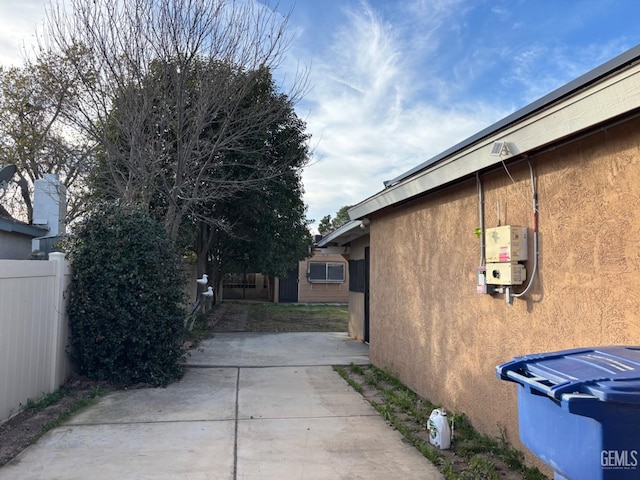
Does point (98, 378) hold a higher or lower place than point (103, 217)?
lower

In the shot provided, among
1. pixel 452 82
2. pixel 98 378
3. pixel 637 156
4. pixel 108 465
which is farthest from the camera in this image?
pixel 452 82

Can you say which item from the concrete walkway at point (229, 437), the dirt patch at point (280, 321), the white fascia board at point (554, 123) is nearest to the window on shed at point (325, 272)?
the dirt patch at point (280, 321)

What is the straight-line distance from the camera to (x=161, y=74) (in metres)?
8.98

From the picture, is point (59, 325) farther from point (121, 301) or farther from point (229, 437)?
point (229, 437)

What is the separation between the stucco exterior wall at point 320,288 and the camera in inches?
1007

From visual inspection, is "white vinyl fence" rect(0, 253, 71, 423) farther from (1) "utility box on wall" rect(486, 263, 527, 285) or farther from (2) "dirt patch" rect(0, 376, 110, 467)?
(1) "utility box on wall" rect(486, 263, 527, 285)

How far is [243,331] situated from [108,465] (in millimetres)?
9058

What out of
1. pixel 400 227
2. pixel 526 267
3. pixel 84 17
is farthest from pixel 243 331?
pixel 526 267

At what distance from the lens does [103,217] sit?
6.72 metres

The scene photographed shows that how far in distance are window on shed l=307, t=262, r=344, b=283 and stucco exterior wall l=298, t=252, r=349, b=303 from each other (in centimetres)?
20

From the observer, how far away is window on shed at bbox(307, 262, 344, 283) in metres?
25.5

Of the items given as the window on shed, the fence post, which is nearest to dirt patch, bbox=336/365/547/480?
the fence post

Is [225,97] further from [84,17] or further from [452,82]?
[452,82]

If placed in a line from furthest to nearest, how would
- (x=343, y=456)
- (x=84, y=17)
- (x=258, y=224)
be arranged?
1. (x=258, y=224)
2. (x=84, y=17)
3. (x=343, y=456)
